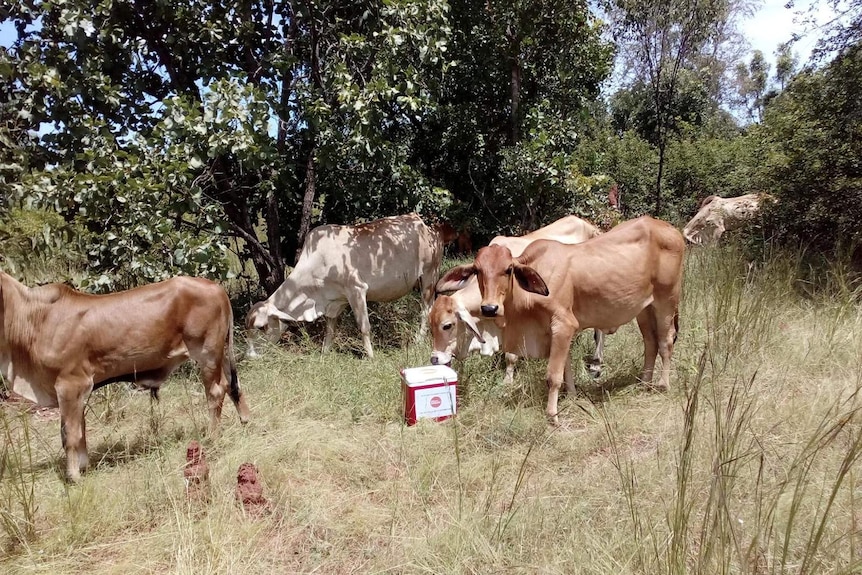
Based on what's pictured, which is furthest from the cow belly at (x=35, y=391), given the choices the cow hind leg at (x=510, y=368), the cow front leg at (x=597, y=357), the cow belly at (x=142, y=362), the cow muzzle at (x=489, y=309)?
the cow front leg at (x=597, y=357)

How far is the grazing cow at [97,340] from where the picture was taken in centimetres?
393

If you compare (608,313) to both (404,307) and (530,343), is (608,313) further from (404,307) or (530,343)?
(404,307)

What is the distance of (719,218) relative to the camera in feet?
35.9

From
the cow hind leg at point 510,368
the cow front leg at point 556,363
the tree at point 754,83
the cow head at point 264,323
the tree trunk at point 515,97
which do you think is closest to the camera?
the cow front leg at point 556,363

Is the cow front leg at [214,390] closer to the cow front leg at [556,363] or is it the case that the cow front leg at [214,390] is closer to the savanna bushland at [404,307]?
the savanna bushland at [404,307]

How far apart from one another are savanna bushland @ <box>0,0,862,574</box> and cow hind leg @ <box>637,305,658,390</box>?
25cm

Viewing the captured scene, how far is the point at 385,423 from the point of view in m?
4.68

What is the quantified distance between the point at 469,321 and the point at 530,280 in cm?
71

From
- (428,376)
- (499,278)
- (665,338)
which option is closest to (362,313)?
(428,376)

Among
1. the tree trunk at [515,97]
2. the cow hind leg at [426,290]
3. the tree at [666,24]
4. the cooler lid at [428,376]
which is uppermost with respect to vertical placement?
the tree at [666,24]

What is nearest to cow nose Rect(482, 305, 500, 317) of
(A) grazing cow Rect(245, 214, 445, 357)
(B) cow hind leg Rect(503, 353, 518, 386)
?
(B) cow hind leg Rect(503, 353, 518, 386)

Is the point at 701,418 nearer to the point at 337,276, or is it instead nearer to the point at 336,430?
the point at 336,430

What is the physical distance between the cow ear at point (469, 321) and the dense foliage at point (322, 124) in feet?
7.82

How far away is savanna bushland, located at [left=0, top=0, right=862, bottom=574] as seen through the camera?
9.70 feet
